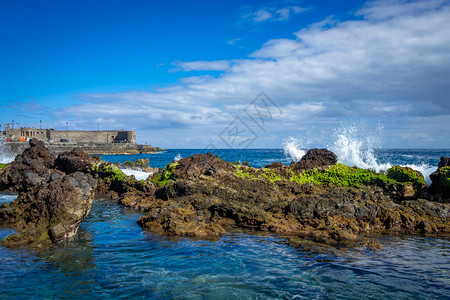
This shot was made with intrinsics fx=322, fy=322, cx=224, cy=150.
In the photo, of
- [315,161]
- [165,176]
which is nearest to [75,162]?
[165,176]

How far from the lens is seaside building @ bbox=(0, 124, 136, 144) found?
101 m

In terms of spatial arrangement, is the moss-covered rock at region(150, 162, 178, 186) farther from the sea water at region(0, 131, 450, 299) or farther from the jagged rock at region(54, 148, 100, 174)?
the sea water at region(0, 131, 450, 299)

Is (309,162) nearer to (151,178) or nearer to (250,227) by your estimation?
(250,227)

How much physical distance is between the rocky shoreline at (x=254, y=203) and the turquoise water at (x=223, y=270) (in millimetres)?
767

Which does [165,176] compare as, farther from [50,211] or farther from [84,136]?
[84,136]

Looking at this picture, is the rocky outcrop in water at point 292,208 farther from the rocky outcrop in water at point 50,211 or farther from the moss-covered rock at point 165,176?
the rocky outcrop in water at point 50,211

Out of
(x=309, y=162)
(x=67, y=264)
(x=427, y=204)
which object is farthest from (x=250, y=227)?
(x=309, y=162)

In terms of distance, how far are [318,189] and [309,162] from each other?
2.70 m

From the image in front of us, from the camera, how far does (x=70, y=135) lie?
358 feet

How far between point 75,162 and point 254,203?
12617mm

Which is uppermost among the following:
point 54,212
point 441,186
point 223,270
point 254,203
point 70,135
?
point 70,135

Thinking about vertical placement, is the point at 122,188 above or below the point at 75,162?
below

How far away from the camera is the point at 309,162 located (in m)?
16.6

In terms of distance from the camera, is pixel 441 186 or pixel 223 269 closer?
pixel 223 269
